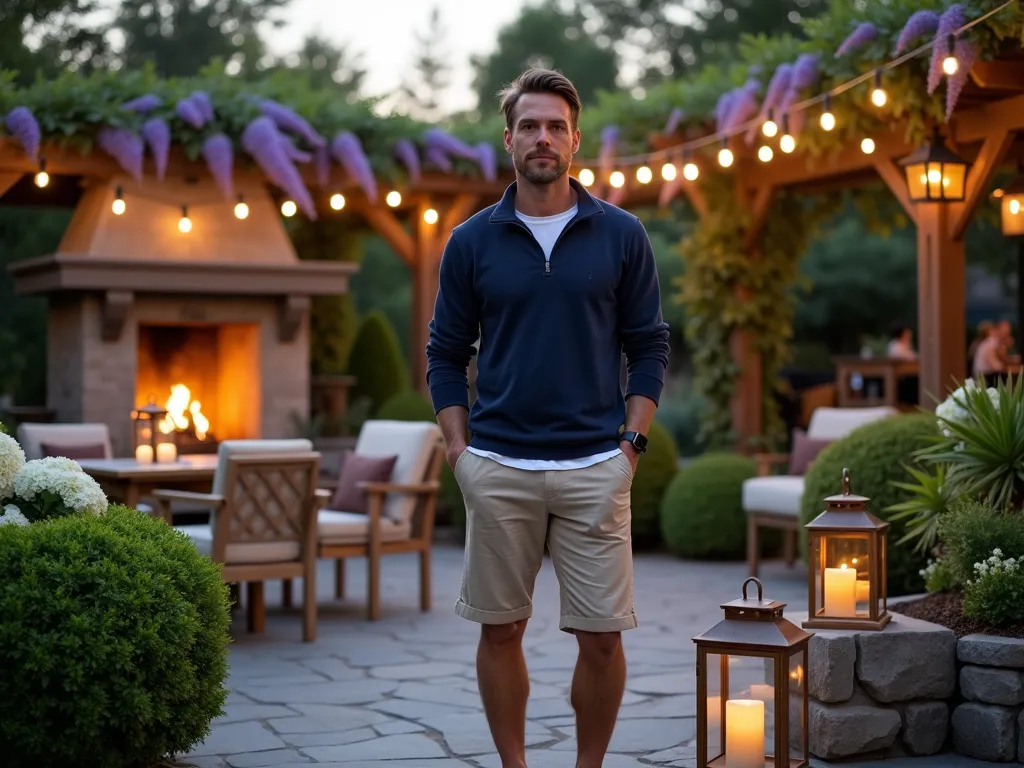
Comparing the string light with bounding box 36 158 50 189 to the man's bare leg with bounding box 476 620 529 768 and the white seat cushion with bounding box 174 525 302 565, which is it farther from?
the man's bare leg with bounding box 476 620 529 768

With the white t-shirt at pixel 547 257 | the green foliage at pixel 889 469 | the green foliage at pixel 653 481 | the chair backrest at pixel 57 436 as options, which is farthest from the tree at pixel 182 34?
the white t-shirt at pixel 547 257

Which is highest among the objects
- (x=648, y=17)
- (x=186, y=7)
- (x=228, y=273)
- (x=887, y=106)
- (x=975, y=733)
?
(x=648, y=17)

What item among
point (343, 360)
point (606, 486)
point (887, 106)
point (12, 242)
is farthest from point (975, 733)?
point (12, 242)

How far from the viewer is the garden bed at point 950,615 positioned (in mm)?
4609

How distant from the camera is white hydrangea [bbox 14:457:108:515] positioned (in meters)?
4.24

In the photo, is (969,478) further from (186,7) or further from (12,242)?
(186,7)

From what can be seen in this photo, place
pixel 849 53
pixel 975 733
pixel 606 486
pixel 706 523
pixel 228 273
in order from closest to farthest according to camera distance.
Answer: pixel 606 486, pixel 975 733, pixel 849 53, pixel 706 523, pixel 228 273

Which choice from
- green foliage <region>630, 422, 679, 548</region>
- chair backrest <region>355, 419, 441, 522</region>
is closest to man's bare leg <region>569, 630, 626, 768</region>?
chair backrest <region>355, 419, 441, 522</region>

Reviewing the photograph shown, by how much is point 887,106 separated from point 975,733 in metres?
4.96

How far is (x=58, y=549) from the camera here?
386 cm

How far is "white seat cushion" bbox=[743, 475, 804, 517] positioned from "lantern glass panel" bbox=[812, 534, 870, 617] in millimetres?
3736

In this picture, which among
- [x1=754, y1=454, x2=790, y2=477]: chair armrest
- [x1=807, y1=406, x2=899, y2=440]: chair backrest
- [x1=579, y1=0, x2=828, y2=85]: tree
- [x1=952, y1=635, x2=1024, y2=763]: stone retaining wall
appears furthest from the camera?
[x1=579, y1=0, x2=828, y2=85]: tree

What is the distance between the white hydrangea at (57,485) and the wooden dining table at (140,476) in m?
2.50

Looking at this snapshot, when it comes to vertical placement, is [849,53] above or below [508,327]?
above
